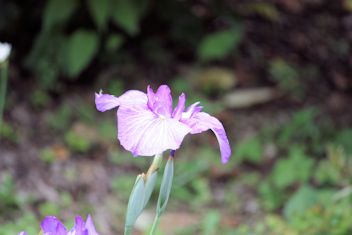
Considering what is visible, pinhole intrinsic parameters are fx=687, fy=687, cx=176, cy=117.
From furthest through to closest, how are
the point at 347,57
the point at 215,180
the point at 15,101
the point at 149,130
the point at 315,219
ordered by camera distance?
the point at 347,57 < the point at 15,101 < the point at 215,180 < the point at 315,219 < the point at 149,130

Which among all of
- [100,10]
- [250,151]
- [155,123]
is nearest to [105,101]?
[155,123]

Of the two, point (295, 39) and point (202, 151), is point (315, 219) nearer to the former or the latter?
point (202, 151)

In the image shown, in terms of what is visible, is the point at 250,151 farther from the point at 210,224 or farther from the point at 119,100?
the point at 119,100

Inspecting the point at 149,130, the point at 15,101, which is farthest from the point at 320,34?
the point at 149,130

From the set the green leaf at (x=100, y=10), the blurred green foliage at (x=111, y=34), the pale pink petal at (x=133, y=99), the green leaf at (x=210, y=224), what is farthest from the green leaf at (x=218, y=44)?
the pale pink petal at (x=133, y=99)

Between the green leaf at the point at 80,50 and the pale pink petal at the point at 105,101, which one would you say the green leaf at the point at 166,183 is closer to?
the pale pink petal at the point at 105,101

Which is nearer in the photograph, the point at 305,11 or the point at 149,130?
the point at 149,130
